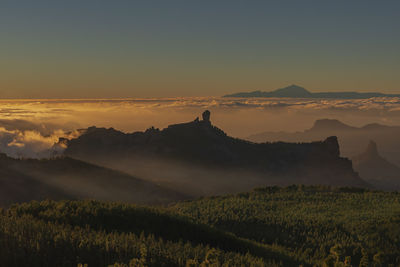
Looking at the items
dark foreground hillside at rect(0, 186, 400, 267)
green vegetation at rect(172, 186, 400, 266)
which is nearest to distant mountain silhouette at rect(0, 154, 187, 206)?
green vegetation at rect(172, 186, 400, 266)

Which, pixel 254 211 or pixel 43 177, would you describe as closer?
pixel 254 211

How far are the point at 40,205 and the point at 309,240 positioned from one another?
13.9 m

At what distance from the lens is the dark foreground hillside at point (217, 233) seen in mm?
9156

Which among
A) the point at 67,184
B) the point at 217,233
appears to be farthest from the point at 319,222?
the point at 67,184

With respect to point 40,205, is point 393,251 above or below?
below

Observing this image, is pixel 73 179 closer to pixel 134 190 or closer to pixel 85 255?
pixel 134 190

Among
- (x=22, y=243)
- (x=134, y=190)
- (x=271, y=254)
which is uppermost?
(x=22, y=243)

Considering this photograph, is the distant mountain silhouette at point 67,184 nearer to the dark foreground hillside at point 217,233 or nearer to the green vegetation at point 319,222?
the green vegetation at point 319,222

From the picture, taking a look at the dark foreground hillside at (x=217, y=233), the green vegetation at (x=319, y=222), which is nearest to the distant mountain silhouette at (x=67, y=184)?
the green vegetation at (x=319, y=222)

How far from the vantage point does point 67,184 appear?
555ft

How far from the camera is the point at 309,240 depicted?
21344 mm

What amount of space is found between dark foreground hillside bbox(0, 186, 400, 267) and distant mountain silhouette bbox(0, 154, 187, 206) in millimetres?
120320

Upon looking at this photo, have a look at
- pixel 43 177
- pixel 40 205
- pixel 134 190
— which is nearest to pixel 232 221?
pixel 40 205

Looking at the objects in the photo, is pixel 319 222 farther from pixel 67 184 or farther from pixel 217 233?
pixel 67 184
